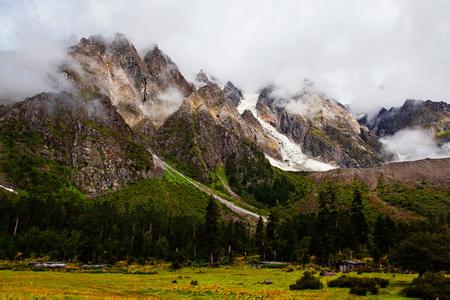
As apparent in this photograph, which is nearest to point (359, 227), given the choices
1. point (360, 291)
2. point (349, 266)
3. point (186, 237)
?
point (349, 266)

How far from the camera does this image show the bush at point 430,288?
1447 inches

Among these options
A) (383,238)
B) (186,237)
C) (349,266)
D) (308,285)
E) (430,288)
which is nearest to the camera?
(430,288)

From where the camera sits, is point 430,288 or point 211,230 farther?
point 211,230

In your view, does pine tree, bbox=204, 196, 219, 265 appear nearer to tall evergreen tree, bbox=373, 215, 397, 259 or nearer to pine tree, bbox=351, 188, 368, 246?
pine tree, bbox=351, 188, 368, 246

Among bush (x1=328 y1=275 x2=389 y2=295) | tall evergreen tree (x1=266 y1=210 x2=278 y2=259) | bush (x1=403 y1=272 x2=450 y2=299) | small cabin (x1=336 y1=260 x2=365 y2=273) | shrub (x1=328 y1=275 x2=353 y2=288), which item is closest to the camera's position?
bush (x1=403 y1=272 x2=450 y2=299)

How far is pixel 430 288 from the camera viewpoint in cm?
3822

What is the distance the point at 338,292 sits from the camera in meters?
44.0

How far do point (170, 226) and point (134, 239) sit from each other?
28640mm

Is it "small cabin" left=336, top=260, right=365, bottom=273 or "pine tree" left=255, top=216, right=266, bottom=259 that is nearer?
"small cabin" left=336, top=260, right=365, bottom=273

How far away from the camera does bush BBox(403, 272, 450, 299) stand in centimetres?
3675

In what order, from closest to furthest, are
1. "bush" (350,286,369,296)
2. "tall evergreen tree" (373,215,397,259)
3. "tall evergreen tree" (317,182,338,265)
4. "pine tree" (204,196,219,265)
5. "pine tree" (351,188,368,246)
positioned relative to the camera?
"bush" (350,286,369,296)
"tall evergreen tree" (317,182,338,265)
"tall evergreen tree" (373,215,397,259)
"pine tree" (204,196,219,265)
"pine tree" (351,188,368,246)

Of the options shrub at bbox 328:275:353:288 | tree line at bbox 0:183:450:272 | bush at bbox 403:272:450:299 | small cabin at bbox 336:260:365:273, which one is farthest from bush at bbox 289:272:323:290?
tree line at bbox 0:183:450:272

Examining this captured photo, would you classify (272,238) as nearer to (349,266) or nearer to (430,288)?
(349,266)

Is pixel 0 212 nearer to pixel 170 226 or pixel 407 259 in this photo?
pixel 170 226
